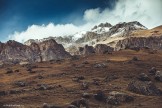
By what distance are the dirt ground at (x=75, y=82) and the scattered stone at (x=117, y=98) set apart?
2.22 feet

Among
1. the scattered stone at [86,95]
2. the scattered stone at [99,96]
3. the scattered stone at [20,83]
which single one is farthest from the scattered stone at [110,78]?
the scattered stone at [20,83]

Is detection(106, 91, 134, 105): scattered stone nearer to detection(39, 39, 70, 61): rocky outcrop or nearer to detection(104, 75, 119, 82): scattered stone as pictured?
detection(104, 75, 119, 82): scattered stone

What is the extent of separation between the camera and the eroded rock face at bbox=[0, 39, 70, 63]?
14450 centimetres

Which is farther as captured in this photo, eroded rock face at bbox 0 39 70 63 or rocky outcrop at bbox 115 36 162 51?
rocky outcrop at bbox 115 36 162 51

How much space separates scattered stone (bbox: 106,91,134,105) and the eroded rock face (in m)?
92.0

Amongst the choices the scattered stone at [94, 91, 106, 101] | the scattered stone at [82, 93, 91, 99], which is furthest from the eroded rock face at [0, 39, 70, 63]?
the scattered stone at [94, 91, 106, 101]

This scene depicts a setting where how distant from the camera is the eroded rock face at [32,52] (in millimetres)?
144500

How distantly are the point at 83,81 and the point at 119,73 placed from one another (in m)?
8.75

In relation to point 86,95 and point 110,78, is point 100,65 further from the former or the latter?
point 86,95

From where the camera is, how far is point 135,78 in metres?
66.1

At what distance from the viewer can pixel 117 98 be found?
52.5 meters

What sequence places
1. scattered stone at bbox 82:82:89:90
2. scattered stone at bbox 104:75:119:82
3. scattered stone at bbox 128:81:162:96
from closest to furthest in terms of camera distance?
1. scattered stone at bbox 128:81:162:96
2. scattered stone at bbox 82:82:89:90
3. scattered stone at bbox 104:75:119:82

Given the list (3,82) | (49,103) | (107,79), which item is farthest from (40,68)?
(49,103)

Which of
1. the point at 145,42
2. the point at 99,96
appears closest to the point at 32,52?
the point at 145,42
